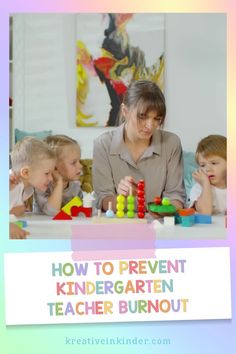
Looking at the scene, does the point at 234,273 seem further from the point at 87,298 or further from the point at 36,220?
the point at 36,220

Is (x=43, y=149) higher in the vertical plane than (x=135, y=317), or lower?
higher

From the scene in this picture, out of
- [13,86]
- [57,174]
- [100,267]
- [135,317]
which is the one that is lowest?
[135,317]

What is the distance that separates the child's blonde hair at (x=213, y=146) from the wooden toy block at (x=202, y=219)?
14cm

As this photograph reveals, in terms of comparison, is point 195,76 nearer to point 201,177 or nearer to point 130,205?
point 201,177

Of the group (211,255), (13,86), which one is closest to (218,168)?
(211,255)

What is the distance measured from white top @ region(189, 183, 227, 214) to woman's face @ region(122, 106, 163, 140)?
0.17 m

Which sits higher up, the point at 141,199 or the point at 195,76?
the point at 195,76

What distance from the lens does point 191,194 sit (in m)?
1.43

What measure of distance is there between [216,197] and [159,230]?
16cm

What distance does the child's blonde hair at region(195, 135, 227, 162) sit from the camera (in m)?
1.39

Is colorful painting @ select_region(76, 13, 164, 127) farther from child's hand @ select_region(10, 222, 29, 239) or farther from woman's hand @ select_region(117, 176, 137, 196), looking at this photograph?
child's hand @ select_region(10, 222, 29, 239)

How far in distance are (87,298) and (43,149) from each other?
14.2 inches

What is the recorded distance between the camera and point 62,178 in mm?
1422

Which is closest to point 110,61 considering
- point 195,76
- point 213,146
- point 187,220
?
point 195,76
